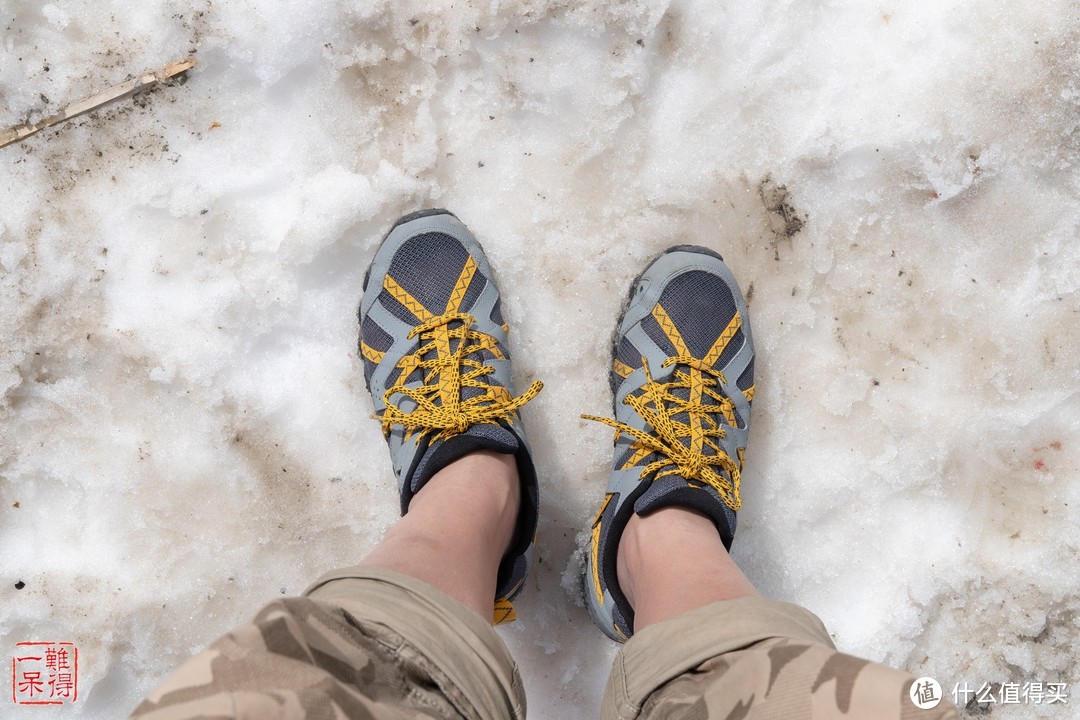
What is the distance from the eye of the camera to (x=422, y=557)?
125cm

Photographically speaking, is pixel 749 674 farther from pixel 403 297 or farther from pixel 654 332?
pixel 403 297

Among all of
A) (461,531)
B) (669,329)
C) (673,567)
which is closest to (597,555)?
(673,567)

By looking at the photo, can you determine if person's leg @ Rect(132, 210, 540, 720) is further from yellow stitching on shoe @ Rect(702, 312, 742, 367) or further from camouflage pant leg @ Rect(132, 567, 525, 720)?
yellow stitching on shoe @ Rect(702, 312, 742, 367)

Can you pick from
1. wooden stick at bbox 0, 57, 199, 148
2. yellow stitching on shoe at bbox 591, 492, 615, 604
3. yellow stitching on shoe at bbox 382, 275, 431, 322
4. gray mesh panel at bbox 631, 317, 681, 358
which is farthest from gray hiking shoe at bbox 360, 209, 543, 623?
wooden stick at bbox 0, 57, 199, 148

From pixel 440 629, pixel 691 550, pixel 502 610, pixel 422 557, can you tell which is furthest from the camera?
pixel 502 610

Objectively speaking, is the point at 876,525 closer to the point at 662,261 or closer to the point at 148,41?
the point at 662,261

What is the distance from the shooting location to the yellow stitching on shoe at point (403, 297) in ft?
5.32

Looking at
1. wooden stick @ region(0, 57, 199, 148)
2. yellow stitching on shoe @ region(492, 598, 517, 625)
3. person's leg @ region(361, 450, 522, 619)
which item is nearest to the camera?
person's leg @ region(361, 450, 522, 619)

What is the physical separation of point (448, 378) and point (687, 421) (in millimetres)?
537

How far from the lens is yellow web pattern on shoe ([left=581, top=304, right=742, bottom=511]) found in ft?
4.97

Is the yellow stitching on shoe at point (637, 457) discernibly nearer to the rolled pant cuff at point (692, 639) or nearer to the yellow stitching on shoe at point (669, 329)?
the yellow stitching on shoe at point (669, 329)

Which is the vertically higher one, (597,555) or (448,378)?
(448,378)

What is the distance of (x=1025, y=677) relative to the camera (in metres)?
1.65

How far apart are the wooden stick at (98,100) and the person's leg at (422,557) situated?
577 millimetres
